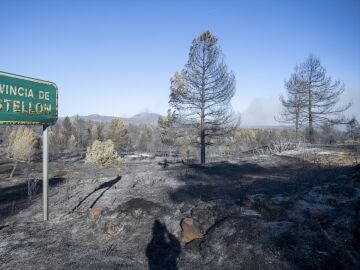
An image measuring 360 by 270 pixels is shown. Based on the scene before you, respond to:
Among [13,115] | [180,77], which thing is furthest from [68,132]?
[13,115]

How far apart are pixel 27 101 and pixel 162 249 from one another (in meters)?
4.24

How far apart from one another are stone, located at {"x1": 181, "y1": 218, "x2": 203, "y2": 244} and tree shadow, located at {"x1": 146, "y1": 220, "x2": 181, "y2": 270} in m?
0.19

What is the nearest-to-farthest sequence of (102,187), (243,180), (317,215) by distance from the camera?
(317,215) → (102,187) → (243,180)

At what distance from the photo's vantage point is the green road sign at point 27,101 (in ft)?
20.7

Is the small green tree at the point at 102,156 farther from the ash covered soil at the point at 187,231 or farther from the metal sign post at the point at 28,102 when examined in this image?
the metal sign post at the point at 28,102

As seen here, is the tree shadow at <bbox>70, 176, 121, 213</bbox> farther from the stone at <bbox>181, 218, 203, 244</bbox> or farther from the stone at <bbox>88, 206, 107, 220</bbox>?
the stone at <bbox>181, 218, 203, 244</bbox>

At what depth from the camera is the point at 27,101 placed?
264 inches

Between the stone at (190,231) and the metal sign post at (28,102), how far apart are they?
3395mm

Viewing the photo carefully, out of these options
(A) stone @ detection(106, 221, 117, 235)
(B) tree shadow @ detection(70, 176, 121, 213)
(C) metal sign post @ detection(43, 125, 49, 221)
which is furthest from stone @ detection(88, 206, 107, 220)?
(C) metal sign post @ detection(43, 125, 49, 221)

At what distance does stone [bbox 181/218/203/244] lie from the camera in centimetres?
591

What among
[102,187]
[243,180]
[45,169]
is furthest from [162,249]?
[243,180]

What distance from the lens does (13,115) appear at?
21.2ft

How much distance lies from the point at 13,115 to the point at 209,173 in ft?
30.0

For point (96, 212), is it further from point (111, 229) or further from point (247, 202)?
point (247, 202)
